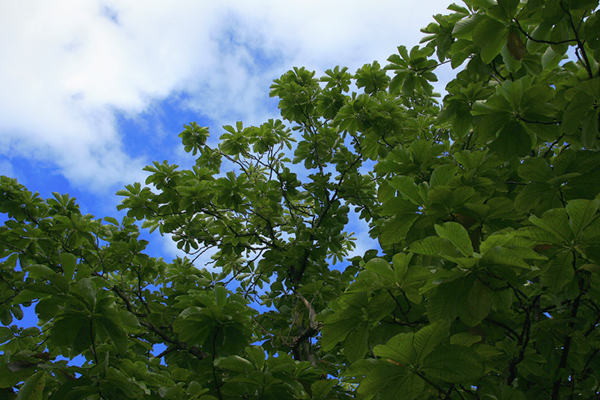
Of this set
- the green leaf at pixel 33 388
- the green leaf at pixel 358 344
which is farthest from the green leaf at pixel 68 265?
the green leaf at pixel 358 344

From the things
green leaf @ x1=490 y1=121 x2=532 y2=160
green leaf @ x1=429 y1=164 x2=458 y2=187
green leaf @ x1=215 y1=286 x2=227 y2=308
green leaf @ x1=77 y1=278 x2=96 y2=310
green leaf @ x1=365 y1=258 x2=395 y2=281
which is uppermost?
green leaf @ x1=490 y1=121 x2=532 y2=160

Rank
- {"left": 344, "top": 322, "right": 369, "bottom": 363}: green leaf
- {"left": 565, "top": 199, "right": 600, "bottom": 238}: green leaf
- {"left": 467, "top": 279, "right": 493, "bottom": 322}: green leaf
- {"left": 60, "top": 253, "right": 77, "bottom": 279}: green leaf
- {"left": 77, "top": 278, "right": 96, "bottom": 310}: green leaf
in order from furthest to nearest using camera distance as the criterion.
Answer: {"left": 60, "top": 253, "right": 77, "bottom": 279}: green leaf
{"left": 77, "top": 278, "right": 96, "bottom": 310}: green leaf
{"left": 344, "top": 322, "right": 369, "bottom": 363}: green leaf
{"left": 467, "top": 279, "right": 493, "bottom": 322}: green leaf
{"left": 565, "top": 199, "right": 600, "bottom": 238}: green leaf

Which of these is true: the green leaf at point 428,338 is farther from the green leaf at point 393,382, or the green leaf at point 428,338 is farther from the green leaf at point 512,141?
the green leaf at point 512,141

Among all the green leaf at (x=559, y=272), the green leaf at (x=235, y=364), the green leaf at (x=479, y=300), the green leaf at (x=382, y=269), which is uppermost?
the green leaf at (x=382, y=269)

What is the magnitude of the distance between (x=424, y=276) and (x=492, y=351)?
59 centimetres

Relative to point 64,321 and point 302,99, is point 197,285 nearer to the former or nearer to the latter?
point 64,321

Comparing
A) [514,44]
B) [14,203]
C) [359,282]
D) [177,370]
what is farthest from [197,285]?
[514,44]

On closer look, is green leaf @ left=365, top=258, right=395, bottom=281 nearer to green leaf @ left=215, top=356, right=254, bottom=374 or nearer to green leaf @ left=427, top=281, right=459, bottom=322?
green leaf @ left=427, top=281, right=459, bottom=322

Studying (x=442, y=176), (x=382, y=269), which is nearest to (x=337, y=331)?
(x=382, y=269)

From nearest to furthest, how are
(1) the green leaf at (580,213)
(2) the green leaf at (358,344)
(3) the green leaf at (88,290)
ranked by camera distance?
(1) the green leaf at (580,213)
(2) the green leaf at (358,344)
(3) the green leaf at (88,290)

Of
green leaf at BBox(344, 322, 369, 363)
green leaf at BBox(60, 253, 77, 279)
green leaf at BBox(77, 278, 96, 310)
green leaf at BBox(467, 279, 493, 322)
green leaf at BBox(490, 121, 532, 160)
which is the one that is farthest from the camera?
green leaf at BBox(490, 121, 532, 160)

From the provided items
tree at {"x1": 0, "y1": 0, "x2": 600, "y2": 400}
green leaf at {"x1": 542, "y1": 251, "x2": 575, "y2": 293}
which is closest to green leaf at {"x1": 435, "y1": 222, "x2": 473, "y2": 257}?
tree at {"x1": 0, "y1": 0, "x2": 600, "y2": 400}

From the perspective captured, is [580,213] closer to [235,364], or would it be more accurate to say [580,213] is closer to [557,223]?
[557,223]

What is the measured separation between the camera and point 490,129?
7.58 ft
